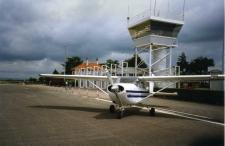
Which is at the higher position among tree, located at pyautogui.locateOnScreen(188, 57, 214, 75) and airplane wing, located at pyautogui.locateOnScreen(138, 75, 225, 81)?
tree, located at pyautogui.locateOnScreen(188, 57, 214, 75)

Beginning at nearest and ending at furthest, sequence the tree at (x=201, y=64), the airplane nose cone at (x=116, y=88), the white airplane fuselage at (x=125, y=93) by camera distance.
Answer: the airplane nose cone at (x=116, y=88), the white airplane fuselage at (x=125, y=93), the tree at (x=201, y=64)

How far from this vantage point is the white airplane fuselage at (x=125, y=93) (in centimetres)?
1399

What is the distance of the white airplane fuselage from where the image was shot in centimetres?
1399

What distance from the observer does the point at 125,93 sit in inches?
558

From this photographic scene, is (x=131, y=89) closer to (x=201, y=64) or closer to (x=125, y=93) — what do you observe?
(x=125, y=93)

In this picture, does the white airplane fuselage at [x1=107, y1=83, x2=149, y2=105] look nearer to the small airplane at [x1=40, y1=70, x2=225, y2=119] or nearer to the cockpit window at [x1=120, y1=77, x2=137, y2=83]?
the small airplane at [x1=40, y1=70, x2=225, y2=119]

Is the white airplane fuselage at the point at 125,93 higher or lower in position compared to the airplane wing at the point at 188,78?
lower

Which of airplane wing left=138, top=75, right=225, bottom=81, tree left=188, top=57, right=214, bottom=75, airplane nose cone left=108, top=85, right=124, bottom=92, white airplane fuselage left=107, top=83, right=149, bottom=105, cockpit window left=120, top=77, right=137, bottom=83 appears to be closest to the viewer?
airplane nose cone left=108, top=85, right=124, bottom=92

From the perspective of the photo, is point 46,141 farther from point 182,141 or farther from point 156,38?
point 156,38

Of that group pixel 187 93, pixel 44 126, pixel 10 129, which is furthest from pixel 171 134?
pixel 187 93

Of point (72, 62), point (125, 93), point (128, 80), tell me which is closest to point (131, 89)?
point (125, 93)

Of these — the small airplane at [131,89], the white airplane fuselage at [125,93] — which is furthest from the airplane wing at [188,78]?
the white airplane fuselage at [125,93]

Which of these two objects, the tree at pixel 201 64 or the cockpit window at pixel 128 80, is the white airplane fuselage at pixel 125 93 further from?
the tree at pixel 201 64

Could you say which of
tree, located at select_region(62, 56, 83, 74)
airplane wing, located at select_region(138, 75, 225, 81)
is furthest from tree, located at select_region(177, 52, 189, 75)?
airplane wing, located at select_region(138, 75, 225, 81)
